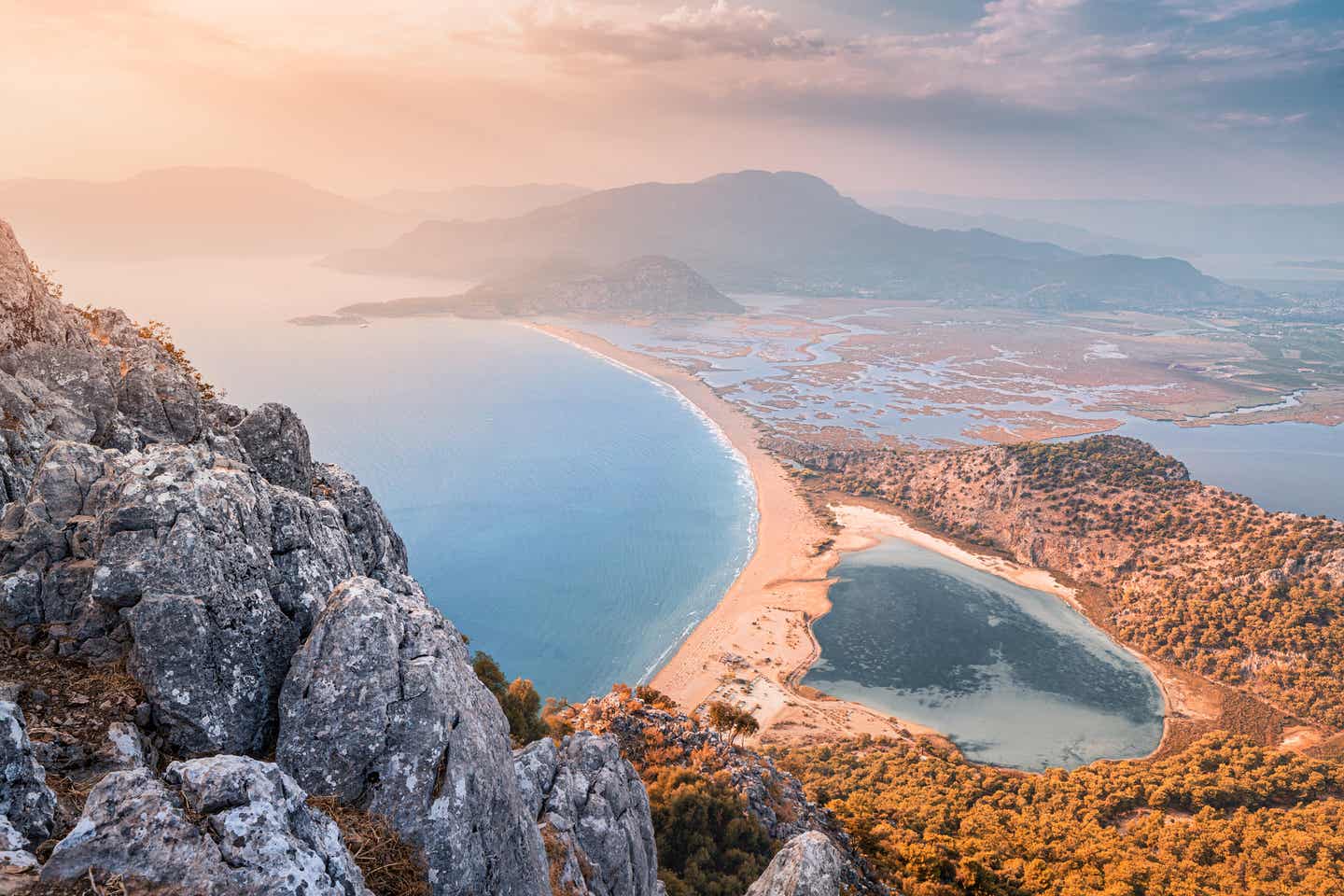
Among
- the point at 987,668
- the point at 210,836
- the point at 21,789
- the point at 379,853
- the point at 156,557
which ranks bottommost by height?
the point at 987,668

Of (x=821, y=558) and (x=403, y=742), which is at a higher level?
(x=403, y=742)

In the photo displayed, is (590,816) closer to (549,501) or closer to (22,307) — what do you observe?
(22,307)

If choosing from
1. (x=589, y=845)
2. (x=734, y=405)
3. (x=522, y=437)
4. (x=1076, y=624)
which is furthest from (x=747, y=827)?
(x=734, y=405)

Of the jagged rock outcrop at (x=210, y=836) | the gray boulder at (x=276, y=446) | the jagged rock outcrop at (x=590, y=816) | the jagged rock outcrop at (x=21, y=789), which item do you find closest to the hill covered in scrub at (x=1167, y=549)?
the jagged rock outcrop at (x=590, y=816)

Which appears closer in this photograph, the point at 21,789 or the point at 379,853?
the point at 21,789

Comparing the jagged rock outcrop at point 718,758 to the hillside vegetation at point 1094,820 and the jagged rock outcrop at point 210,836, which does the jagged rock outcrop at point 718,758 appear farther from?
the jagged rock outcrop at point 210,836

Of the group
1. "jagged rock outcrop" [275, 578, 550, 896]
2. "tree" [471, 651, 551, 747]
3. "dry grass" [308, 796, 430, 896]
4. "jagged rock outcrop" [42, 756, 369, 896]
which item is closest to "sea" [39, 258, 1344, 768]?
"tree" [471, 651, 551, 747]

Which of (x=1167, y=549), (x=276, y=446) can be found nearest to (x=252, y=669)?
(x=276, y=446)
